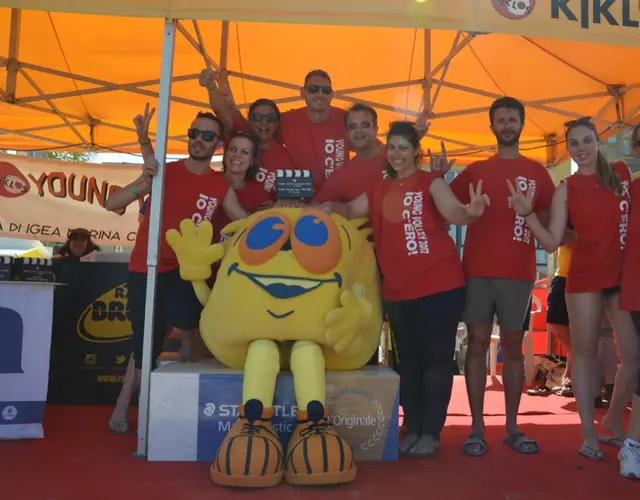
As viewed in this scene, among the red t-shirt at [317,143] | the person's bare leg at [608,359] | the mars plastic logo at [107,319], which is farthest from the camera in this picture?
the person's bare leg at [608,359]

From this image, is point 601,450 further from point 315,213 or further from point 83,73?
point 83,73

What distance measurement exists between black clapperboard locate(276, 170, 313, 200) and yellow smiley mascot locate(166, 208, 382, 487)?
0.60 ft

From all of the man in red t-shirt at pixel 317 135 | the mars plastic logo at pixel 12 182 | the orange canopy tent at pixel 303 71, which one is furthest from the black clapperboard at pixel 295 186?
the mars plastic logo at pixel 12 182

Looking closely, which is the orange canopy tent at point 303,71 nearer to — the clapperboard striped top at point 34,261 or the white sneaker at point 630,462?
the clapperboard striped top at point 34,261

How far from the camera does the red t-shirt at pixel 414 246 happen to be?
2.90 meters

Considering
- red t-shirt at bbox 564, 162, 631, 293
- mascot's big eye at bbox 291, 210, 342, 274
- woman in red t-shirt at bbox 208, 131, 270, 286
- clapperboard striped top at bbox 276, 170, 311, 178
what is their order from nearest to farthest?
mascot's big eye at bbox 291, 210, 342, 274 < red t-shirt at bbox 564, 162, 631, 293 < clapperboard striped top at bbox 276, 170, 311, 178 < woman in red t-shirt at bbox 208, 131, 270, 286

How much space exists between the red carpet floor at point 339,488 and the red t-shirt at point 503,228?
886 millimetres

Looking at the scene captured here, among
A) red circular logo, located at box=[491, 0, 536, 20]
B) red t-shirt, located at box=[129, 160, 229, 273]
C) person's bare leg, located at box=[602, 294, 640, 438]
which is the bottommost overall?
person's bare leg, located at box=[602, 294, 640, 438]

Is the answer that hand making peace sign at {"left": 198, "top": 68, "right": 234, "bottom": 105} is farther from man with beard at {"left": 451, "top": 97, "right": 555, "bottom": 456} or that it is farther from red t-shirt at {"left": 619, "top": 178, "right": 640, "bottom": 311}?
red t-shirt at {"left": 619, "top": 178, "right": 640, "bottom": 311}

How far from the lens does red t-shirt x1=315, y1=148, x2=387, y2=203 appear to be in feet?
11.0

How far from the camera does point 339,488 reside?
2.39 metres

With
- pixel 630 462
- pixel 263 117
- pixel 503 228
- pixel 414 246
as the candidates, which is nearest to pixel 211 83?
pixel 263 117

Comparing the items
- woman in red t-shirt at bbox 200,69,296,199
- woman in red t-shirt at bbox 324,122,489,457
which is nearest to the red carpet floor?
woman in red t-shirt at bbox 324,122,489,457

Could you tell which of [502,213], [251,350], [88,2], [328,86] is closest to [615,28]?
[502,213]
